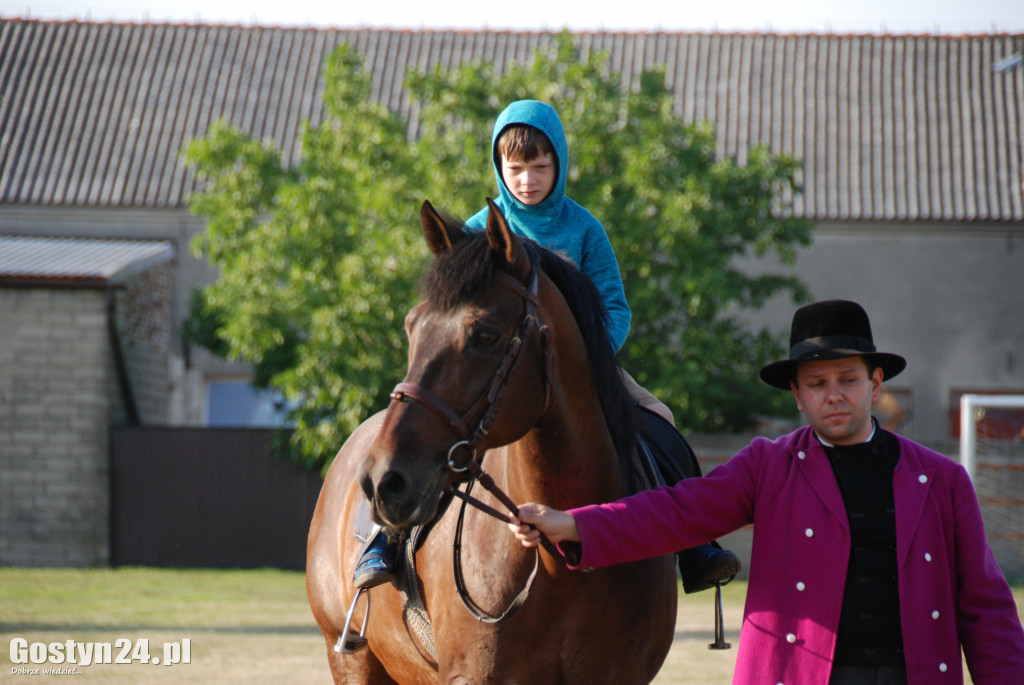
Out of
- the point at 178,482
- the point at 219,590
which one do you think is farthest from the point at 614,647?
the point at 178,482

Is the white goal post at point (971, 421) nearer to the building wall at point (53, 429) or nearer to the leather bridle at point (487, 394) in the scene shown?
the leather bridle at point (487, 394)

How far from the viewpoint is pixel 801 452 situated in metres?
2.81

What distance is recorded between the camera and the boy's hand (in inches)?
105

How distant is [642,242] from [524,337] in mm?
11183

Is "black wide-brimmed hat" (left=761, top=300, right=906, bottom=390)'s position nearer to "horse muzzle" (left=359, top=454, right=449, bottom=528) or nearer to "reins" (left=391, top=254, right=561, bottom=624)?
"reins" (left=391, top=254, right=561, bottom=624)

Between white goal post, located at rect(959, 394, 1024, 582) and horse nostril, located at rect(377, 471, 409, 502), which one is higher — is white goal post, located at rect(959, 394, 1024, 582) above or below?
below

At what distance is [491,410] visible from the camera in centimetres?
268

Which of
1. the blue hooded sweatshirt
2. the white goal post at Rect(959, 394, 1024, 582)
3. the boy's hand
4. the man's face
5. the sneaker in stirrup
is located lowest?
the white goal post at Rect(959, 394, 1024, 582)

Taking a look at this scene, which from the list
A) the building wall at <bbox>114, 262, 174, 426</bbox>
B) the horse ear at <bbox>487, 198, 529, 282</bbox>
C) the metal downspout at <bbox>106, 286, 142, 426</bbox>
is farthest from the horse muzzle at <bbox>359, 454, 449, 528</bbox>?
the building wall at <bbox>114, 262, 174, 426</bbox>

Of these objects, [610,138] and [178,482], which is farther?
[178,482]

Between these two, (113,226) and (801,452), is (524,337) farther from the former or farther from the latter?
(113,226)

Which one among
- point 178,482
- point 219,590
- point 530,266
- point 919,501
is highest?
point 530,266

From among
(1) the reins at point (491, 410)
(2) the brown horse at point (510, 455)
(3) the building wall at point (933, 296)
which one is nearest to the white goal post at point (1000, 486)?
(3) the building wall at point (933, 296)

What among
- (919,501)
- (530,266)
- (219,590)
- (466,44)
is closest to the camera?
(919,501)
